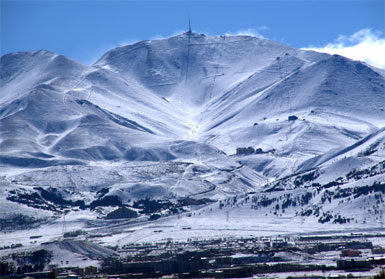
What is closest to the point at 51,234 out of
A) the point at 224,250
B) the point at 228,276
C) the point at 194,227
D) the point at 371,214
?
the point at 194,227

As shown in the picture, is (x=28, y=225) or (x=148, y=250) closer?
(x=148, y=250)

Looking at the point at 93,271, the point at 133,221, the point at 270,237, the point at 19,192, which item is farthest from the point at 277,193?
the point at 93,271

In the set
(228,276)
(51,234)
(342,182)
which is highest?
(342,182)

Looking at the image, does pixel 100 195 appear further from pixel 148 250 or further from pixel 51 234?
pixel 148 250

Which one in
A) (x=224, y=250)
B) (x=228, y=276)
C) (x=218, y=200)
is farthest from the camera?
(x=218, y=200)

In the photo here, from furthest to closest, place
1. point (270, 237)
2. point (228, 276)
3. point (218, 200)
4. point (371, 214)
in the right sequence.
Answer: point (218, 200) < point (371, 214) < point (270, 237) < point (228, 276)

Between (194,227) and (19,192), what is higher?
(19,192)

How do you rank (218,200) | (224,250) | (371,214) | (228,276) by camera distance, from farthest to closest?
(218,200)
(371,214)
(224,250)
(228,276)

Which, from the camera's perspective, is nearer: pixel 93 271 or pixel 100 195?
pixel 93 271

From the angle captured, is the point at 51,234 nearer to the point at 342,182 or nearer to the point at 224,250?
the point at 224,250
